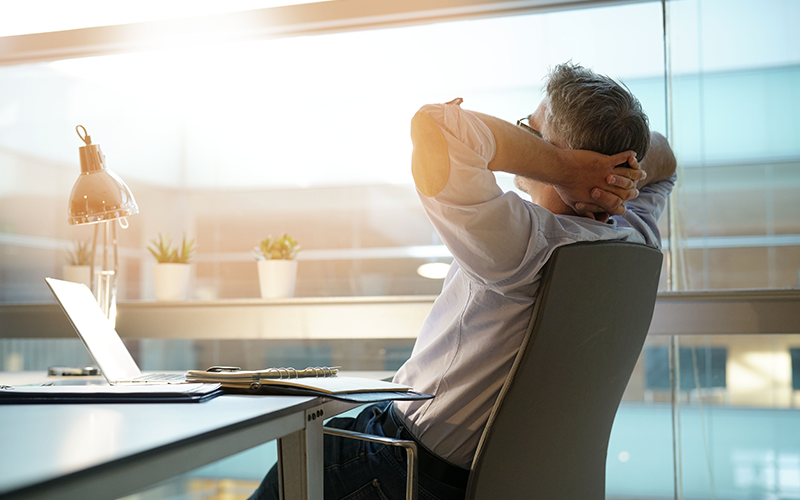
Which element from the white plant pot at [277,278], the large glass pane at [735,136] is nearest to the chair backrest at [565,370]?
the large glass pane at [735,136]

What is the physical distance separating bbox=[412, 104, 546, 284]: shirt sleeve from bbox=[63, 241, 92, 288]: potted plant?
205cm

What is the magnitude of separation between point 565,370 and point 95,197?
3.60 ft

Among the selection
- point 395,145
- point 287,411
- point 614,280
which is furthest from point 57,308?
point 614,280

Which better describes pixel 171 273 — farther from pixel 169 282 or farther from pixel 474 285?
pixel 474 285

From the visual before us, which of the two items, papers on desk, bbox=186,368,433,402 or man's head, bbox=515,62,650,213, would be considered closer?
papers on desk, bbox=186,368,433,402

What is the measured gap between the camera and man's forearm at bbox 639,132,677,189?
148cm

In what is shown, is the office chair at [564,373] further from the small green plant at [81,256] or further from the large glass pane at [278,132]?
the small green plant at [81,256]

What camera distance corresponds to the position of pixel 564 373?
3.21 ft

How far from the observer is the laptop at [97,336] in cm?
123

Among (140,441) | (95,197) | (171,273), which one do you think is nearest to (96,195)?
(95,197)

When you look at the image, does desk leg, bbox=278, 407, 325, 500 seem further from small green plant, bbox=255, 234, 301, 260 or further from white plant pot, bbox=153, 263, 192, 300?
white plant pot, bbox=153, 263, 192, 300

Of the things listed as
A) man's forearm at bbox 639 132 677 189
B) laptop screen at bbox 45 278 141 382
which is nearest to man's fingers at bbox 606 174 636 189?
man's forearm at bbox 639 132 677 189

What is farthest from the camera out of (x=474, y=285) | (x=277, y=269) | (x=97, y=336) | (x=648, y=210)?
(x=277, y=269)

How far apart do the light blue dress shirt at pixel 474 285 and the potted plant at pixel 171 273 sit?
166 cm
